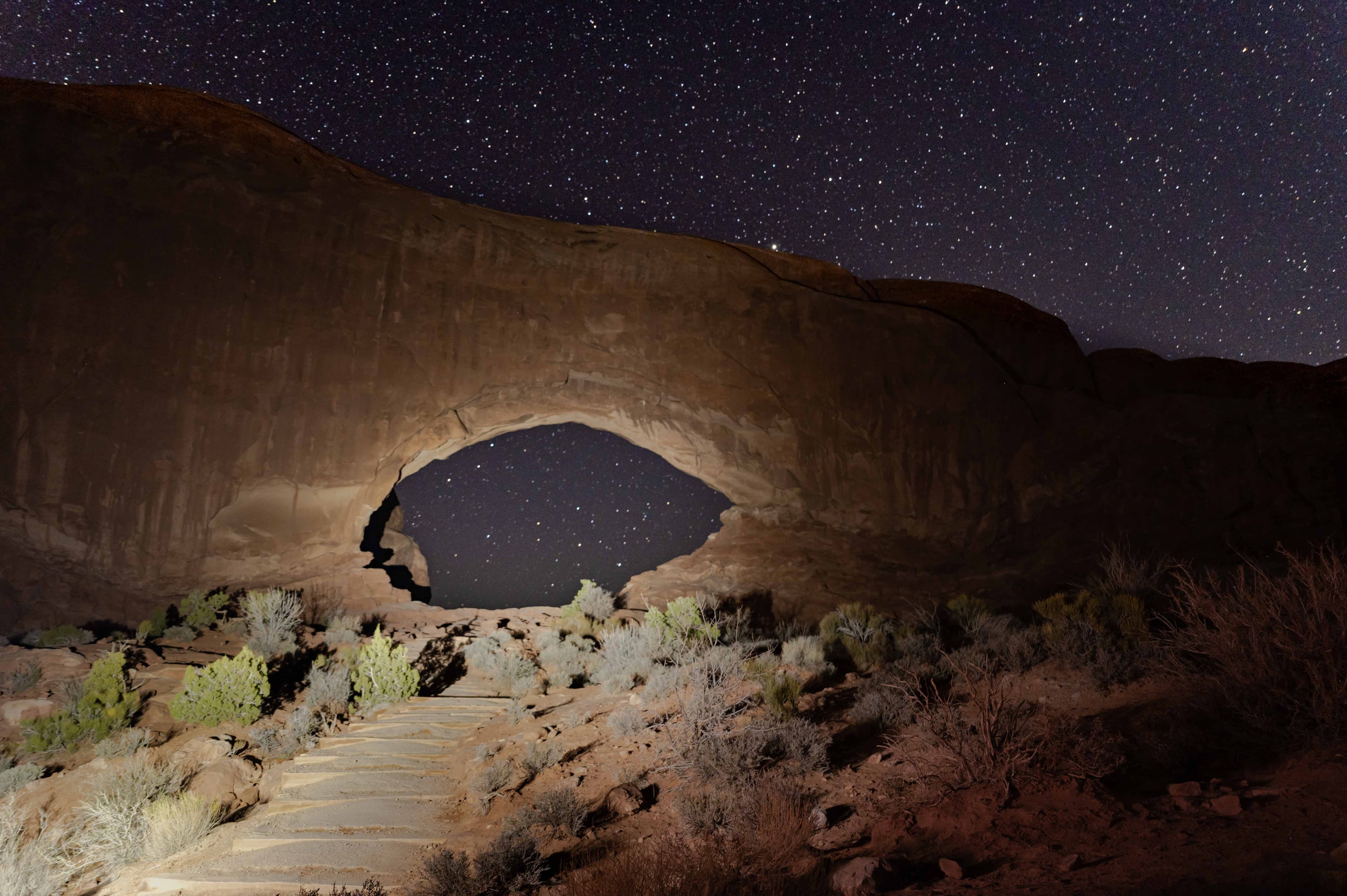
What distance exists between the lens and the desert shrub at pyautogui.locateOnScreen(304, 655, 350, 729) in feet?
26.7

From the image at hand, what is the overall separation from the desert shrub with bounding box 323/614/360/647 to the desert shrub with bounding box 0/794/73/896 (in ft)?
14.8

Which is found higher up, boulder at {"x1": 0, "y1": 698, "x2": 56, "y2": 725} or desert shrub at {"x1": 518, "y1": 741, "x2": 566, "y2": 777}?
desert shrub at {"x1": 518, "y1": 741, "x2": 566, "y2": 777}

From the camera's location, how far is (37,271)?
11055mm

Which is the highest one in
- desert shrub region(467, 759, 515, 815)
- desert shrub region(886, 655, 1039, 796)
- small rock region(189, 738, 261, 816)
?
desert shrub region(886, 655, 1039, 796)

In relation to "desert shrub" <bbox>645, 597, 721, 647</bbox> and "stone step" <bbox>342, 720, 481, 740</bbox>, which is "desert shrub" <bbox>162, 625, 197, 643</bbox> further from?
"desert shrub" <bbox>645, 597, 721, 647</bbox>

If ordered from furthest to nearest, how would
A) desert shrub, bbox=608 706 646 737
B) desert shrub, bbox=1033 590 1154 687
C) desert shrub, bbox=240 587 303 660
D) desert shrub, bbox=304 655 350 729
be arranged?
desert shrub, bbox=240 587 303 660 → desert shrub, bbox=304 655 350 729 → desert shrub, bbox=608 706 646 737 → desert shrub, bbox=1033 590 1154 687

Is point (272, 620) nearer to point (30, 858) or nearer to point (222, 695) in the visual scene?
point (222, 695)

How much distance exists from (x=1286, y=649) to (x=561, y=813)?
5711mm

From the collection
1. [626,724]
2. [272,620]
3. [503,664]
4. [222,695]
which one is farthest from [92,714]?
[626,724]

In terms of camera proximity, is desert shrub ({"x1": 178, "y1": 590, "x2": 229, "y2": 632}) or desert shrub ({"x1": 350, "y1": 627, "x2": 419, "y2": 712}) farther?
desert shrub ({"x1": 178, "y1": 590, "x2": 229, "y2": 632})

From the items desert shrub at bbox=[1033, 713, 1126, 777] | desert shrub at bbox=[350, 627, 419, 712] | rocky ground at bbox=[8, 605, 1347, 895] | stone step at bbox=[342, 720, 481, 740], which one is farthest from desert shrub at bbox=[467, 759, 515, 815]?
desert shrub at bbox=[1033, 713, 1126, 777]

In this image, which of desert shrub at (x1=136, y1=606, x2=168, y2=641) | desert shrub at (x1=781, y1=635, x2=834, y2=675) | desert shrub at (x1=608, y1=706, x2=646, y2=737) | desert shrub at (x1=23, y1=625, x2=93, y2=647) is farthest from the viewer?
desert shrub at (x1=136, y1=606, x2=168, y2=641)

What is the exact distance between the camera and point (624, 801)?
525cm

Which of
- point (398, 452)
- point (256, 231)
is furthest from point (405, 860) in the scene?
point (256, 231)
